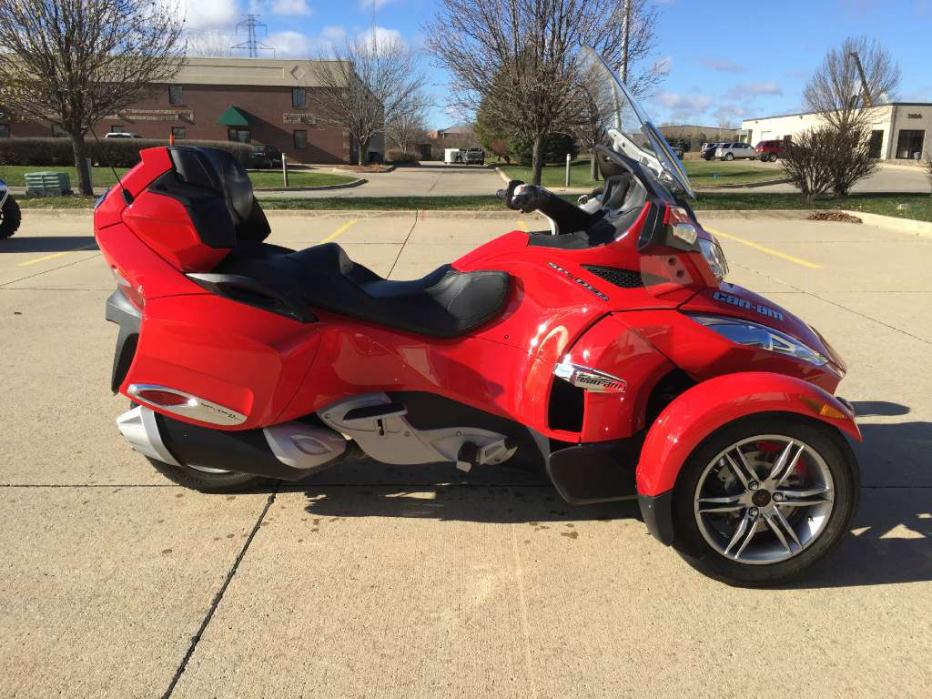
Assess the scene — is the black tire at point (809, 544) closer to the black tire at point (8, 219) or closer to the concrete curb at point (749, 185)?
the black tire at point (8, 219)

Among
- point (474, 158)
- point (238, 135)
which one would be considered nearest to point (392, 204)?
point (238, 135)

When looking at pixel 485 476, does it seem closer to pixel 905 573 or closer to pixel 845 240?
pixel 905 573

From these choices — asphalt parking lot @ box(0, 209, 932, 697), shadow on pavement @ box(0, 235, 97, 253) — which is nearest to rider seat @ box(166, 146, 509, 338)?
asphalt parking lot @ box(0, 209, 932, 697)

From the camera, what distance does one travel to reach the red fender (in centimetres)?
233

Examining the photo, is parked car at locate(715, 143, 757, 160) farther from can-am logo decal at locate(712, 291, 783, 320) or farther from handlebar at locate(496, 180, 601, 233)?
handlebar at locate(496, 180, 601, 233)

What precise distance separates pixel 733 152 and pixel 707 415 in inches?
2458

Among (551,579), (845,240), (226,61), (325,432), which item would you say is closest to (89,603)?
(325,432)

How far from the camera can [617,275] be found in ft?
8.20

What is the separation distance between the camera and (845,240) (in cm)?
1129

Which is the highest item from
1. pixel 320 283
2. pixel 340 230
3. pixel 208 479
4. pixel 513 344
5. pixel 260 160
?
pixel 260 160

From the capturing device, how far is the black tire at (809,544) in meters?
2.37

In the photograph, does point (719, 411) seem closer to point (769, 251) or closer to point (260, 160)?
point (769, 251)

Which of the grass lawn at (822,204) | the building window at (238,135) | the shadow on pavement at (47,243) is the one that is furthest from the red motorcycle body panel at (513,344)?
the building window at (238,135)

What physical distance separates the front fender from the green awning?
2094 inches
